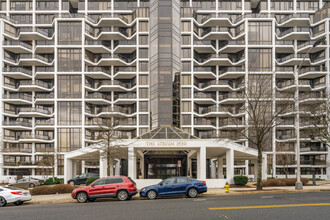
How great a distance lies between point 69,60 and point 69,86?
4.97m

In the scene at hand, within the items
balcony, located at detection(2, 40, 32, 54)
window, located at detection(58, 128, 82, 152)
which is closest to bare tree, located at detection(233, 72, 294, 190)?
window, located at detection(58, 128, 82, 152)

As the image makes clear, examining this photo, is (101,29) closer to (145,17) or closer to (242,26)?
(145,17)

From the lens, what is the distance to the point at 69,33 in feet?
203

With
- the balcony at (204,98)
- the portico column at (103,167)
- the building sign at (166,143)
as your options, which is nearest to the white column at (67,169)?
the portico column at (103,167)

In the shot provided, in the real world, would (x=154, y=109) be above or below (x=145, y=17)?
below

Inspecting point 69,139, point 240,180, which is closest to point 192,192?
point 240,180

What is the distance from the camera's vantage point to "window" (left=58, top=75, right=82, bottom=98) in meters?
61.4

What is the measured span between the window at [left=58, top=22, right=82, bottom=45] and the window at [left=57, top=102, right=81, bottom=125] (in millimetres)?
11844

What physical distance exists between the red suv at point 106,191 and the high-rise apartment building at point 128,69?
39183 mm

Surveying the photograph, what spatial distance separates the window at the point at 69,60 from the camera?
61.5 m

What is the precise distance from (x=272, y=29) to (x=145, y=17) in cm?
2464

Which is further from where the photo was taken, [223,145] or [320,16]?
[320,16]

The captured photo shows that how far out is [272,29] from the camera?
6225 cm

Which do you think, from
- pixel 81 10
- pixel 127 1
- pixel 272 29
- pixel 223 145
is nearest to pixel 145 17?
pixel 127 1
